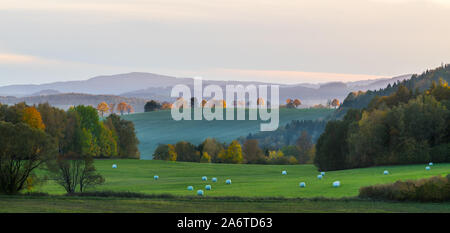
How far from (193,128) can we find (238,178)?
111053mm

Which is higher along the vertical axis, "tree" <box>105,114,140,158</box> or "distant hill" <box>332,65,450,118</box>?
"distant hill" <box>332,65,450,118</box>

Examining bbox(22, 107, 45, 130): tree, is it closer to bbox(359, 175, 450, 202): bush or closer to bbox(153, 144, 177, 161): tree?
bbox(153, 144, 177, 161): tree

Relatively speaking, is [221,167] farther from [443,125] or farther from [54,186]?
[54,186]

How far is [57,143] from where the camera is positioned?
3231 cm

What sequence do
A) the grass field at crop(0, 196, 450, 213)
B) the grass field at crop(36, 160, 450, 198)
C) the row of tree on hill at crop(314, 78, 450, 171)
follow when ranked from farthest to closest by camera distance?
1. the row of tree on hill at crop(314, 78, 450, 171)
2. the grass field at crop(36, 160, 450, 198)
3. the grass field at crop(0, 196, 450, 213)

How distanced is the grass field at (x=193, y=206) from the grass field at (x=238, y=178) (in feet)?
18.2

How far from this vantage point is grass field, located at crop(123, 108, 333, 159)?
151 metres

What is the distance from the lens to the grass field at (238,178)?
3347 cm

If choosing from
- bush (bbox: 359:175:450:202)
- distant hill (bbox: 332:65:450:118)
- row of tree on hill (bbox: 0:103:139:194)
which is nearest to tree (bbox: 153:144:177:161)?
row of tree on hill (bbox: 0:103:139:194)

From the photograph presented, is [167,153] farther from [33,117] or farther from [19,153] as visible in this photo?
[19,153]

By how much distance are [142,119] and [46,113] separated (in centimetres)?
9840

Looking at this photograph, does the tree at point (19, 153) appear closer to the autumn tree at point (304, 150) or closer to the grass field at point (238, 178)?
the grass field at point (238, 178)

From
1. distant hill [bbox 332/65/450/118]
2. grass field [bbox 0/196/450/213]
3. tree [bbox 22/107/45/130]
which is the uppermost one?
distant hill [bbox 332/65/450/118]

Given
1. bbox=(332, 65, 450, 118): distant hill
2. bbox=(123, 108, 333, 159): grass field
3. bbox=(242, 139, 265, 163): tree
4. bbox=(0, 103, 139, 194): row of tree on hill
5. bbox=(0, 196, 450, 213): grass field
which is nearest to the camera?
bbox=(0, 196, 450, 213): grass field
